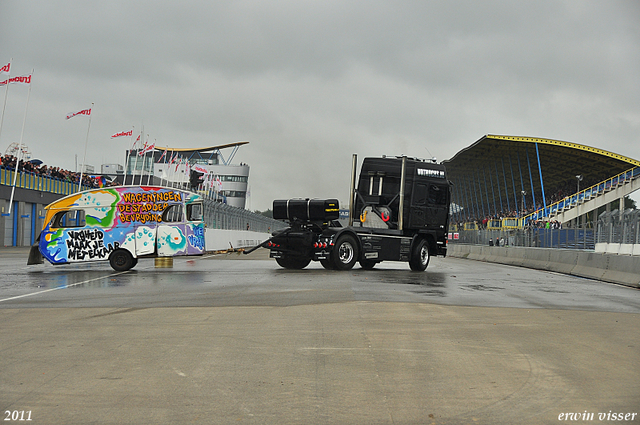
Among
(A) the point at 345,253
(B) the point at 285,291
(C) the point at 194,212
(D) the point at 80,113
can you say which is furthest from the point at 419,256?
(D) the point at 80,113

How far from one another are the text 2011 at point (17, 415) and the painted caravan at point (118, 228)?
15.4 metres

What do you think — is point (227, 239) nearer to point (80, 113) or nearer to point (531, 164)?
point (80, 113)

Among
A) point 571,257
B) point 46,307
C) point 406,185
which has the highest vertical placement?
point 406,185

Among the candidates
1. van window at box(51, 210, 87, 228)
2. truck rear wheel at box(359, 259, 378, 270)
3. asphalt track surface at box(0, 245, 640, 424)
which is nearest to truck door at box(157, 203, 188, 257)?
van window at box(51, 210, 87, 228)

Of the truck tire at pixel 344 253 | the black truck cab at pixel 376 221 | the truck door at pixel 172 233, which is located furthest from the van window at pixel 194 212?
the truck tire at pixel 344 253

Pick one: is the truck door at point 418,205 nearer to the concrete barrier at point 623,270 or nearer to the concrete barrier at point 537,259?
the concrete barrier at point 623,270

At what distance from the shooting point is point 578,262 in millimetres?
22156

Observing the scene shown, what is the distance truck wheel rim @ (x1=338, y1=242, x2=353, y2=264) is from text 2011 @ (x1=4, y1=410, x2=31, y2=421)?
15.1 metres

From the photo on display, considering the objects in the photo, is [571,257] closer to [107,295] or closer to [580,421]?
[107,295]

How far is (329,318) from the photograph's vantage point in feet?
30.9

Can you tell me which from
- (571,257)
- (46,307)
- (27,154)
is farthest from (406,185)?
(27,154)

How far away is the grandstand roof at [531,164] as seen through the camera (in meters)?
68.8

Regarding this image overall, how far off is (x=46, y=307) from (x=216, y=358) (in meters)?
5.14

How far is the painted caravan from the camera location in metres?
19.6
